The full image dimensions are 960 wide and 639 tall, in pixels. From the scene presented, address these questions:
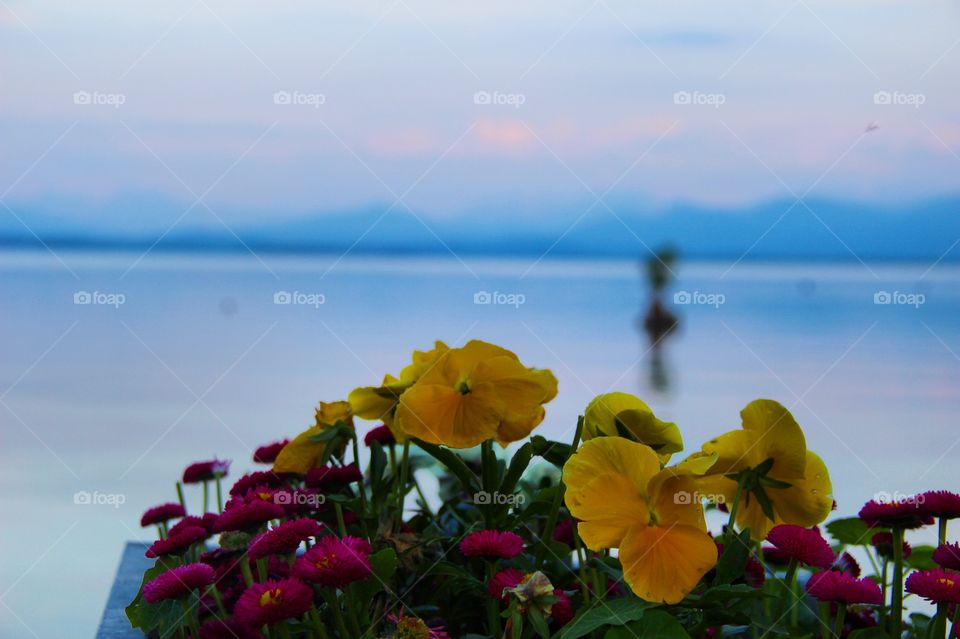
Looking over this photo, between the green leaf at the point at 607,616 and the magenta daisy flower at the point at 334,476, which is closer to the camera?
the green leaf at the point at 607,616

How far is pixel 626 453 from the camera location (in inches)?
30.4

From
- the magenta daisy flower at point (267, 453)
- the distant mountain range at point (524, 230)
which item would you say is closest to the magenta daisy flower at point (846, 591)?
the magenta daisy flower at point (267, 453)

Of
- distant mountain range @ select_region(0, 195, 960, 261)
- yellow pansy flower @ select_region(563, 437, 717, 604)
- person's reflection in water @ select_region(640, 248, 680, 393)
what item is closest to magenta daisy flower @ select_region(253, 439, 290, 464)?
yellow pansy flower @ select_region(563, 437, 717, 604)

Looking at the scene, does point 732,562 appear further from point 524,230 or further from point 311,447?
point 524,230

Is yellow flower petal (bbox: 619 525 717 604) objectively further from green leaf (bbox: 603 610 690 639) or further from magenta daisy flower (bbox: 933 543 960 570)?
magenta daisy flower (bbox: 933 543 960 570)

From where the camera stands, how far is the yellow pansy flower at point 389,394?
3.30 ft

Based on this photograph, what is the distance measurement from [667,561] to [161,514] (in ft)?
1.96

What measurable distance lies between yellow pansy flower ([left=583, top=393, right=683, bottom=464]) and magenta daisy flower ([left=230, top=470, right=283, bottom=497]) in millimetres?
345

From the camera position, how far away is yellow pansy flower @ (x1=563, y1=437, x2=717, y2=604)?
74 centimetres

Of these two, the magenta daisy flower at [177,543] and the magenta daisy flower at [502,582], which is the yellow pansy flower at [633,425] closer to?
the magenta daisy flower at [502,582]

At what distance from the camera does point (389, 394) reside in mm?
1027

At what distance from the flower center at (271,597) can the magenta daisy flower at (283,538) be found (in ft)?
0.17

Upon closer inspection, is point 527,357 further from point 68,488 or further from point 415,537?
point 415,537

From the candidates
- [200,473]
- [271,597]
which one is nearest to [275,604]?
[271,597]
